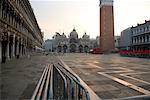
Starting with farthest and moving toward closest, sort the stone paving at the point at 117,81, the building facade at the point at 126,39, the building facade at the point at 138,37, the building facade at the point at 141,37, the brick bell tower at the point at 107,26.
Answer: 1. the brick bell tower at the point at 107,26
2. the building facade at the point at 126,39
3. the building facade at the point at 138,37
4. the building facade at the point at 141,37
5. the stone paving at the point at 117,81

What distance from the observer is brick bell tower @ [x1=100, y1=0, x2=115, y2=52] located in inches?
4181

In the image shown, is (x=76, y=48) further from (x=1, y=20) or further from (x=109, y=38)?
(x=1, y=20)

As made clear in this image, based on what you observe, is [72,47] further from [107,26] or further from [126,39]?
[126,39]

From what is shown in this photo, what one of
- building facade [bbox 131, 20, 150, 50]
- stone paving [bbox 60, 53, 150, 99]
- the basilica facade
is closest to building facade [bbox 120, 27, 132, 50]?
building facade [bbox 131, 20, 150, 50]

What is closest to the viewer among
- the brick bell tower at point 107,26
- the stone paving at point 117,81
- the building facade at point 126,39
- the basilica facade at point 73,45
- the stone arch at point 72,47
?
the stone paving at point 117,81

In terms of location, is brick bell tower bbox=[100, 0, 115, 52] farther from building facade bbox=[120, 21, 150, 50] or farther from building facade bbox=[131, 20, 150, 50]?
building facade bbox=[131, 20, 150, 50]

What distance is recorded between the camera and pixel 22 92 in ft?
28.2

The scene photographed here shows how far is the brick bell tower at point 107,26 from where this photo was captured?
106188 millimetres

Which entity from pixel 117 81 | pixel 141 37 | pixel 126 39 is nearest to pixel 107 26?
pixel 126 39

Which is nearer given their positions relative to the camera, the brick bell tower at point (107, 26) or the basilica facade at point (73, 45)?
the brick bell tower at point (107, 26)

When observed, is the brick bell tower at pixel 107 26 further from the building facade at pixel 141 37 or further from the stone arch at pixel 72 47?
the stone arch at pixel 72 47

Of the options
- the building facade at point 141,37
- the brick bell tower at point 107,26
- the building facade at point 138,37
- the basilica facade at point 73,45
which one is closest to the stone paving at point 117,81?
the building facade at point 141,37

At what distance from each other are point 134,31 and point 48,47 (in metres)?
119

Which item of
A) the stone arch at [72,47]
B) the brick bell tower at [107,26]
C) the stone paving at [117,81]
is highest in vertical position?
the brick bell tower at [107,26]
